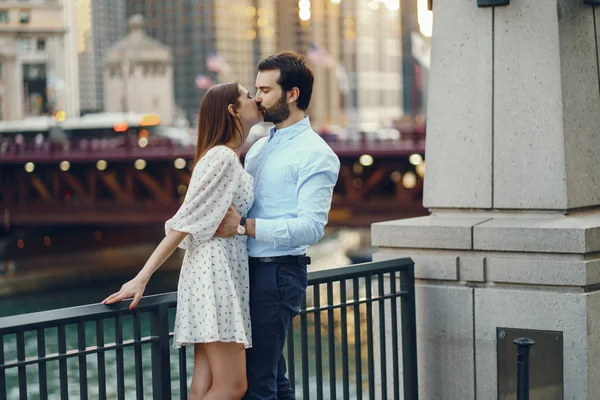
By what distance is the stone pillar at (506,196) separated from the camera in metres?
5.46

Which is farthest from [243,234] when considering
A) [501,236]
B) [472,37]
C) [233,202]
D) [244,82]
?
[244,82]

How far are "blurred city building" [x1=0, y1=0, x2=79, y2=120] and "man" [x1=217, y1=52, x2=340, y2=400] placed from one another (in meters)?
106

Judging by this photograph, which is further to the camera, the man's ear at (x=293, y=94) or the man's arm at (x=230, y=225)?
the man's ear at (x=293, y=94)

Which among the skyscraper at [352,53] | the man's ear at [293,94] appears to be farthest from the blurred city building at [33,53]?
the man's ear at [293,94]

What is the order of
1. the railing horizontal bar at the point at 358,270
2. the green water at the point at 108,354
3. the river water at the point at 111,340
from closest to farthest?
the railing horizontal bar at the point at 358,270, the green water at the point at 108,354, the river water at the point at 111,340

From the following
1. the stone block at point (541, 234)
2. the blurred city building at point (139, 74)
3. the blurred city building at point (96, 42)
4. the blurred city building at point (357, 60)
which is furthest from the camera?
the blurred city building at point (96, 42)

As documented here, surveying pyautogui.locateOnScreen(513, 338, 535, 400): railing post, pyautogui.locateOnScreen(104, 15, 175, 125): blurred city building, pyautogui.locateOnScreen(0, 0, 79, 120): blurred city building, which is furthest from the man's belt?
pyautogui.locateOnScreen(104, 15, 175, 125): blurred city building

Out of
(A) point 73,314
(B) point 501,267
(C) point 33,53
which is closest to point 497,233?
(B) point 501,267

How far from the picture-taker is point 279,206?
14.1 ft

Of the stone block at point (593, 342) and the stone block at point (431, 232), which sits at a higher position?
the stone block at point (431, 232)

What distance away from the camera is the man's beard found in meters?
4.29

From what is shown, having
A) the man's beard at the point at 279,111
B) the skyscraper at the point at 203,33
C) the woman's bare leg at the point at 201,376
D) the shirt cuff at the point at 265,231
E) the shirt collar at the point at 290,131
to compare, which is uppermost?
the skyscraper at the point at 203,33

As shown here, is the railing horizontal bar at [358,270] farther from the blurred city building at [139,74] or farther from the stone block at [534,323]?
the blurred city building at [139,74]

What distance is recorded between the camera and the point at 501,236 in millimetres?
5586
